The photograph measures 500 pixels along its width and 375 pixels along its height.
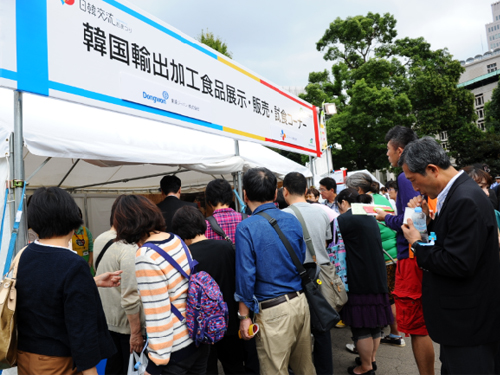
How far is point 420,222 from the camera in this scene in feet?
6.85

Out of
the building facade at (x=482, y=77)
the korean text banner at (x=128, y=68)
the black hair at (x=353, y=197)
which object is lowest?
the black hair at (x=353, y=197)

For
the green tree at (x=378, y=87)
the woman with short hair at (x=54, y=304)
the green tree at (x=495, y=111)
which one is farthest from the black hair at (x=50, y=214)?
the green tree at (x=495, y=111)

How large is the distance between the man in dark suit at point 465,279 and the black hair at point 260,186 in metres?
1.10

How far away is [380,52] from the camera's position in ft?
72.9

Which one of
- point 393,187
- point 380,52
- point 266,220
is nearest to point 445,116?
point 380,52

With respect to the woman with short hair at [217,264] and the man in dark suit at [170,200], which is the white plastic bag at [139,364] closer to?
the woman with short hair at [217,264]

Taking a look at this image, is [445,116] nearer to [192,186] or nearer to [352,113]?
[352,113]

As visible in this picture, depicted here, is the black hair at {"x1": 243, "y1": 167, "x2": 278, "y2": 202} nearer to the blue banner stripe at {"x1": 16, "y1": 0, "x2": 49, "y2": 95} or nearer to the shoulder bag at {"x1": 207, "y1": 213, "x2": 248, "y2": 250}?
the shoulder bag at {"x1": 207, "y1": 213, "x2": 248, "y2": 250}

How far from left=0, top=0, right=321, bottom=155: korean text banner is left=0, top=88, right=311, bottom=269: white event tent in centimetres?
35

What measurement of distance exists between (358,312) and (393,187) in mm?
3847

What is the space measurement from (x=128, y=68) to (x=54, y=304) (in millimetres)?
2421

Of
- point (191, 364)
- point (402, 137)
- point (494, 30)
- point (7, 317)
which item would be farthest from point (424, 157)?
point (494, 30)

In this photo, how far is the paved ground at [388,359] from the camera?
11.9ft

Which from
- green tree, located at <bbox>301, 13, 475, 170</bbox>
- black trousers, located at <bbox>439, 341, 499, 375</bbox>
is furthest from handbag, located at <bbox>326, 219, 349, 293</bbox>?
green tree, located at <bbox>301, 13, 475, 170</bbox>
